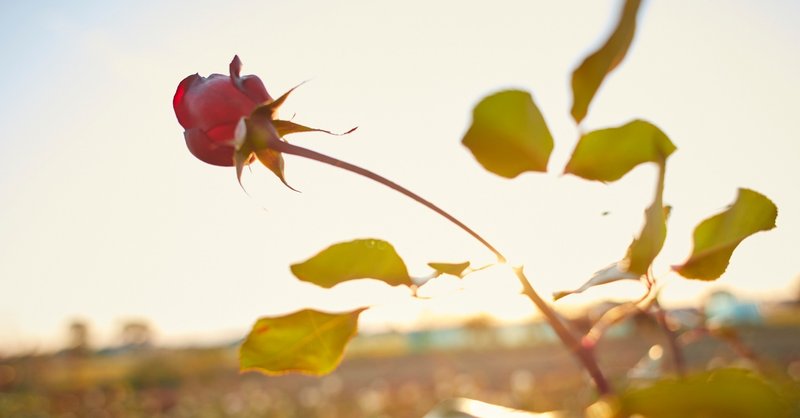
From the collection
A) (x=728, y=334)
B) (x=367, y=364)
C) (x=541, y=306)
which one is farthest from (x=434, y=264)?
(x=367, y=364)

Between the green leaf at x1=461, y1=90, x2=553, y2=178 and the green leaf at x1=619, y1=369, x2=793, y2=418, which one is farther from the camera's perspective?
the green leaf at x1=461, y1=90, x2=553, y2=178

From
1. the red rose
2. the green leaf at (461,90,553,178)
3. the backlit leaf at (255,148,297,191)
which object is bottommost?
the green leaf at (461,90,553,178)

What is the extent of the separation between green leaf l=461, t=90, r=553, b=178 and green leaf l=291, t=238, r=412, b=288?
6 cm

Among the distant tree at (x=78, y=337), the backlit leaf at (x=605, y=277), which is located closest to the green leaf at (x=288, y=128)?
the backlit leaf at (x=605, y=277)

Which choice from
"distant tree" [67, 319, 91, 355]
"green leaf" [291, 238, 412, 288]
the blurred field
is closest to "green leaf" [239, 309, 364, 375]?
"green leaf" [291, 238, 412, 288]

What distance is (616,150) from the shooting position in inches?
12.3

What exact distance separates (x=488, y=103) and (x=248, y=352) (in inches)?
6.0

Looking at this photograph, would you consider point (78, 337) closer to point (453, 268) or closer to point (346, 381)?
point (346, 381)

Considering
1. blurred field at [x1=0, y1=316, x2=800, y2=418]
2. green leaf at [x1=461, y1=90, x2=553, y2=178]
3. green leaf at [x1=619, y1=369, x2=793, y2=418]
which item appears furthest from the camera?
blurred field at [x1=0, y1=316, x2=800, y2=418]

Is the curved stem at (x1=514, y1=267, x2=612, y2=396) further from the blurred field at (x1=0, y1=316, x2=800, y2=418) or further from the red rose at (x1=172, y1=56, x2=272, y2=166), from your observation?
the blurred field at (x1=0, y1=316, x2=800, y2=418)

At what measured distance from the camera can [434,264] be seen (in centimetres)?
28

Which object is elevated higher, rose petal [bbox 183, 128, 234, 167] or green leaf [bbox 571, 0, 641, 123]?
rose petal [bbox 183, 128, 234, 167]

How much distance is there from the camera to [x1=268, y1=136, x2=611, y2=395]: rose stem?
0.25 m

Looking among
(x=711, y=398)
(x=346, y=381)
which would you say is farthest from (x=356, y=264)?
(x=346, y=381)
